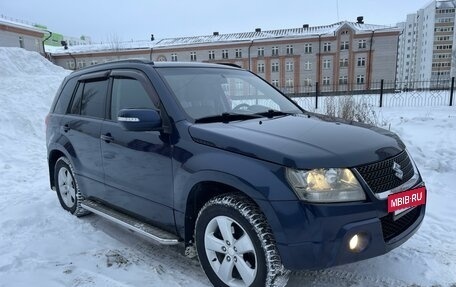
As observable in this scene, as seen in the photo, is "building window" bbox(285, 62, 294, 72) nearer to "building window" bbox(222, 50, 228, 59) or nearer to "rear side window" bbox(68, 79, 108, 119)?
"building window" bbox(222, 50, 228, 59)

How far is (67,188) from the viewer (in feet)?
16.1

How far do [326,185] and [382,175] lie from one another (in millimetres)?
481

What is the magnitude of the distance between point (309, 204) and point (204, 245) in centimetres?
101

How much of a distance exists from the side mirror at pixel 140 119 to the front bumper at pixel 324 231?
4.17 feet

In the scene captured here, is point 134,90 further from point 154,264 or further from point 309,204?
point 309,204

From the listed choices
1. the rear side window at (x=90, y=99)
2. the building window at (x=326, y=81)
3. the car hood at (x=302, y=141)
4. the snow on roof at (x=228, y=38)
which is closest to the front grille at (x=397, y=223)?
the car hood at (x=302, y=141)

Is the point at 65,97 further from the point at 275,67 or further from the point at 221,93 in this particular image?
the point at 275,67

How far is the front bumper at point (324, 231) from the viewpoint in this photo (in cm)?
239

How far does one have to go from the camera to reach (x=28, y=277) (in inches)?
129

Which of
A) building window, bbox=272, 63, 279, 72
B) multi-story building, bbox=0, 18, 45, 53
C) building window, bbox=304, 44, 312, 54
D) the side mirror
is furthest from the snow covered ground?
building window, bbox=272, 63, 279, 72

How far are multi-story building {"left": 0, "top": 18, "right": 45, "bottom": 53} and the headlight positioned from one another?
1746 inches

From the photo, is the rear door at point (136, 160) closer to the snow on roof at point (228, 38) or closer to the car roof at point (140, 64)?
the car roof at point (140, 64)

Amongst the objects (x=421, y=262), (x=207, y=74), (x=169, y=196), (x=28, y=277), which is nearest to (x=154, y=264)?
(x=169, y=196)

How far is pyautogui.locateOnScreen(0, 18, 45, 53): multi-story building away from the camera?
39.2m
